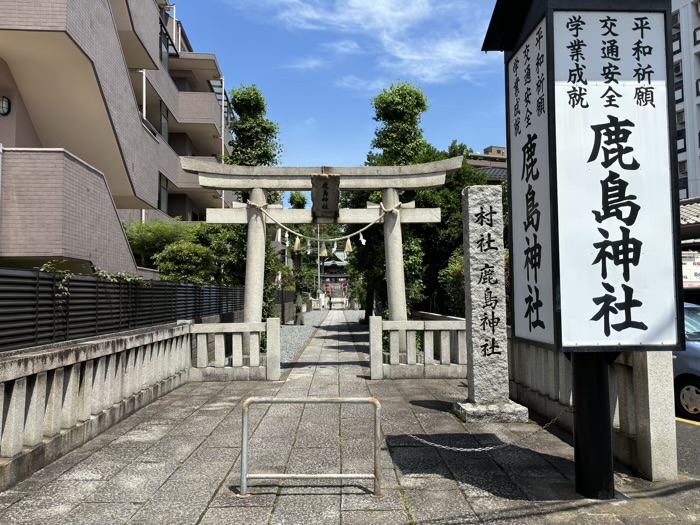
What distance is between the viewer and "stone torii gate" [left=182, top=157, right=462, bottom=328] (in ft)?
39.4

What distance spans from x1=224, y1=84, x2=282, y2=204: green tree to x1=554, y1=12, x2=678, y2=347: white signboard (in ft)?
41.5

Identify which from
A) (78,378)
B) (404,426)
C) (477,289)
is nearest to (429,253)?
Answer: (477,289)

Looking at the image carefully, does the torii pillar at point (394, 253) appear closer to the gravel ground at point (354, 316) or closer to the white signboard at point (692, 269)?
the white signboard at point (692, 269)

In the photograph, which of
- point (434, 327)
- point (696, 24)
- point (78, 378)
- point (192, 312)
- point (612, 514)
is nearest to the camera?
point (612, 514)

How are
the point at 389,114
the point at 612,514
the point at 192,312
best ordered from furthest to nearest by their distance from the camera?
the point at 389,114
the point at 192,312
the point at 612,514

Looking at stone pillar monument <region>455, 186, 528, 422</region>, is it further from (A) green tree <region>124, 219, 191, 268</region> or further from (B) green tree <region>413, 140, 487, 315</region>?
(A) green tree <region>124, 219, 191, 268</region>

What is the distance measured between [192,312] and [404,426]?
718cm

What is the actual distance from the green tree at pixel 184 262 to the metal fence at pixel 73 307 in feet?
14.8

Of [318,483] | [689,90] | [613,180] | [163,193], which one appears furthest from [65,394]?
[689,90]

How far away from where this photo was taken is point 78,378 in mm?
6059

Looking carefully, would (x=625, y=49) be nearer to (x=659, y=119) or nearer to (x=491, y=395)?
(x=659, y=119)

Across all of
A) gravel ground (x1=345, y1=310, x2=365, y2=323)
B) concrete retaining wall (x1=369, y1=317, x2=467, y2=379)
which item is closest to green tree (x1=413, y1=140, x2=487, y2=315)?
concrete retaining wall (x1=369, y1=317, x2=467, y2=379)

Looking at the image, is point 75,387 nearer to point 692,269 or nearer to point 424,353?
point 424,353

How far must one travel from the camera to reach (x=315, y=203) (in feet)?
39.3
